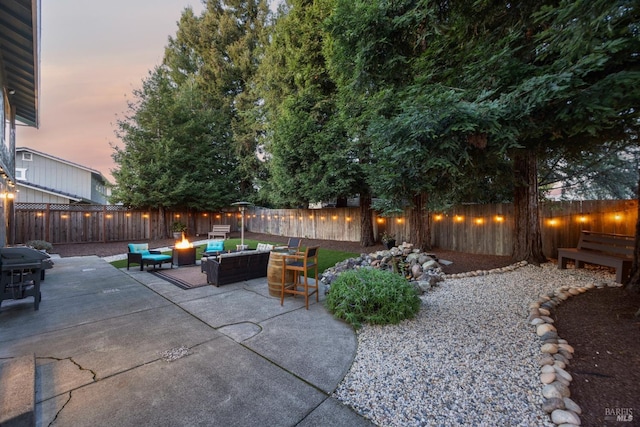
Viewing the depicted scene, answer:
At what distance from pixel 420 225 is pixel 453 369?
6492 mm

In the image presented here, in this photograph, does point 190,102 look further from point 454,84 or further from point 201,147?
point 454,84

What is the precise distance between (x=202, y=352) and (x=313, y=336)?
1362 millimetres

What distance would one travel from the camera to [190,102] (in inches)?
675

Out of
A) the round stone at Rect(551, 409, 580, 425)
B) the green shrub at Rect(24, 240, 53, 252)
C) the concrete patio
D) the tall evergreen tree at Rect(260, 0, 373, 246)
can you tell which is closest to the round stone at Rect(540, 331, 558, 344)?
the round stone at Rect(551, 409, 580, 425)

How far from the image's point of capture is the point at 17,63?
6.13 m

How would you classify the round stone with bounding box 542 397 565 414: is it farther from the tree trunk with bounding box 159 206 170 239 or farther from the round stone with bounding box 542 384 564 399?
the tree trunk with bounding box 159 206 170 239

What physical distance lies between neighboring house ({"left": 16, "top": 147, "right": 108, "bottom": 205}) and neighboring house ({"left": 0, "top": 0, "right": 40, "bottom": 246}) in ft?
25.3

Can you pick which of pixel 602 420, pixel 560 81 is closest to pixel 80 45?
pixel 560 81

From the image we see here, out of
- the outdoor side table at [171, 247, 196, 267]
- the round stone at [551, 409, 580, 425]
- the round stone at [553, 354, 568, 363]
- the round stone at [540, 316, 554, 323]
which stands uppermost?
the outdoor side table at [171, 247, 196, 267]

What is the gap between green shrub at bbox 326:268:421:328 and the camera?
3738 millimetres

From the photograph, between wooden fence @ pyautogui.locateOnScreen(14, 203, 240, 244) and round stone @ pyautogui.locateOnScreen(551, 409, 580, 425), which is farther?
wooden fence @ pyautogui.locateOnScreen(14, 203, 240, 244)

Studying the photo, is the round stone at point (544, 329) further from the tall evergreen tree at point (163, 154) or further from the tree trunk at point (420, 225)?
the tall evergreen tree at point (163, 154)

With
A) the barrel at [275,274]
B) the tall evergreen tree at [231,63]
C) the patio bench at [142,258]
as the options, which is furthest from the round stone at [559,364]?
the tall evergreen tree at [231,63]

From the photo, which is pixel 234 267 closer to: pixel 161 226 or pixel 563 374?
pixel 563 374
